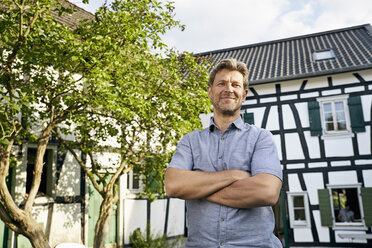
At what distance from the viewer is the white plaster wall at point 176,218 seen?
12327 mm

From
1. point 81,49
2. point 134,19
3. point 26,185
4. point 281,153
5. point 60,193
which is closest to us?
point 81,49

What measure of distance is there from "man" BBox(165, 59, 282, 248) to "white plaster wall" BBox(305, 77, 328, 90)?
1157 cm

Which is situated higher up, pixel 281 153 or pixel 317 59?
pixel 317 59

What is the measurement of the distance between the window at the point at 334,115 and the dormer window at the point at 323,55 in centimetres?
249

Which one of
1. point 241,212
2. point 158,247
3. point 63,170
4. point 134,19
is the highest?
point 134,19

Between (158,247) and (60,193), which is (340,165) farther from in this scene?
(60,193)

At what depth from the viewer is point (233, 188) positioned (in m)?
1.75

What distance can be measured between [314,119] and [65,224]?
9.12m

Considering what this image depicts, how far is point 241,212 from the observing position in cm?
174

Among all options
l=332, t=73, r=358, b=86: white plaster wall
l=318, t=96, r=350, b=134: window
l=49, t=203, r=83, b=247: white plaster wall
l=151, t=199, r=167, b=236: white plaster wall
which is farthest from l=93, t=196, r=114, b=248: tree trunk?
l=332, t=73, r=358, b=86: white plaster wall

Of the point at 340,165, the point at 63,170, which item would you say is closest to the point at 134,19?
the point at 63,170

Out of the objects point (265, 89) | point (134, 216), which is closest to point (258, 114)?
point (265, 89)

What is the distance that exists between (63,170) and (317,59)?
11.0 meters

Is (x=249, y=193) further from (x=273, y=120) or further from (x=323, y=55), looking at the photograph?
(x=323, y=55)
